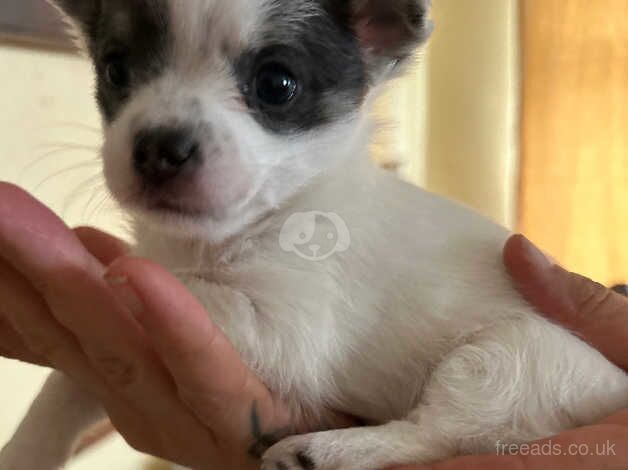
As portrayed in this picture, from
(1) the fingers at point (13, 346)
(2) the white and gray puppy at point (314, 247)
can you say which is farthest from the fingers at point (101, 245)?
(1) the fingers at point (13, 346)

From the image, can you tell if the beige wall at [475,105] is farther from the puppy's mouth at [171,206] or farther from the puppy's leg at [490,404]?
the puppy's mouth at [171,206]

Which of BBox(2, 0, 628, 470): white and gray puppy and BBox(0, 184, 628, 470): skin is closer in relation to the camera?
BBox(0, 184, 628, 470): skin

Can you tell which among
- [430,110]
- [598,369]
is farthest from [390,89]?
[430,110]

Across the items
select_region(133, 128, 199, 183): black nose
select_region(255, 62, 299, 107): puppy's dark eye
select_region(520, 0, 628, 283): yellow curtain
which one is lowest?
select_region(520, 0, 628, 283): yellow curtain

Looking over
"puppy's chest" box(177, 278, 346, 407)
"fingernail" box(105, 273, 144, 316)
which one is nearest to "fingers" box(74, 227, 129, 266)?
"puppy's chest" box(177, 278, 346, 407)

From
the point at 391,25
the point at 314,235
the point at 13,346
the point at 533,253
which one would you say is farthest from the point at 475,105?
the point at 13,346

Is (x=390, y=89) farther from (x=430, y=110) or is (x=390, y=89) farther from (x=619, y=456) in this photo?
(x=430, y=110)

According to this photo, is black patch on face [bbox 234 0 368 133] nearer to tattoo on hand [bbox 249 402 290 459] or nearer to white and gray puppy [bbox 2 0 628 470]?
white and gray puppy [bbox 2 0 628 470]
